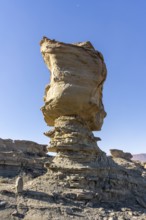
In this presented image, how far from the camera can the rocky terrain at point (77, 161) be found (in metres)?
13.0

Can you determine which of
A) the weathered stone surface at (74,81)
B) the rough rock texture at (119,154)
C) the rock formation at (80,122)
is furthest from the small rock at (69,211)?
the rough rock texture at (119,154)

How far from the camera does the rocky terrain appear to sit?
13039 mm

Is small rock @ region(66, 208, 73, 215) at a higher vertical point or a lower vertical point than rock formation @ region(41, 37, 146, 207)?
lower

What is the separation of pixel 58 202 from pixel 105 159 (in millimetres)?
4370

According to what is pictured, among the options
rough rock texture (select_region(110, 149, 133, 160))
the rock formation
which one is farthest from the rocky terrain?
rough rock texture (select_region(110, 149, 133, 160))

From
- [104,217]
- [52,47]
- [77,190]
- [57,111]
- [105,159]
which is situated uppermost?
[52,47]

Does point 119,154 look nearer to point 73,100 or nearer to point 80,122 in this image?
point 80,122

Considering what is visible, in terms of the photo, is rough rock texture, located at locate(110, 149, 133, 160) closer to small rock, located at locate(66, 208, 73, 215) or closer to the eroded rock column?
the eroded rock column

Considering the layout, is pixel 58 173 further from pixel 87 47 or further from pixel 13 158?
pixel 13 158

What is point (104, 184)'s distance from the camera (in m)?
15.3

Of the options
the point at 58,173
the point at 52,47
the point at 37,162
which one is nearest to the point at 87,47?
the point at 52,47

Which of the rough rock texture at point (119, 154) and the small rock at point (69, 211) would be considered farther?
the rough rock texture at point (119, 154)

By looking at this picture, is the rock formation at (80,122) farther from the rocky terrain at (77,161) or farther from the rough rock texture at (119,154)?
the rough rock texture at (119,154)

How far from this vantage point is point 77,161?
15570 mm
